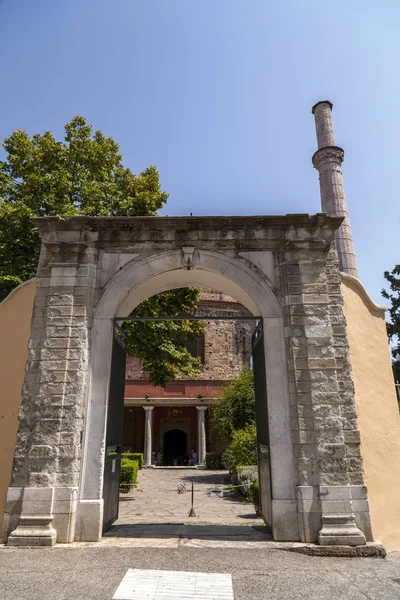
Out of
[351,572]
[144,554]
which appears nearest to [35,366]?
[144,554]

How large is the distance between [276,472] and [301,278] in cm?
253

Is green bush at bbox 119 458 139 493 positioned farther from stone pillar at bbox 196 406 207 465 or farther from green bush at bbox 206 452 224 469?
stone pillar at bbox 196 406 207 465

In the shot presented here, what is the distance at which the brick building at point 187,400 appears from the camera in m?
20.8

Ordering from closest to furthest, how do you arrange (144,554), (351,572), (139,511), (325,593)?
(325,593) < (351,572) < (144,554) < (139,511)

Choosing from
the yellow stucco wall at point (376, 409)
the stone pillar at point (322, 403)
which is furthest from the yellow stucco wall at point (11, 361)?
the yellow stucco wall at point (376, 409)

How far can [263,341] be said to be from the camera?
552cm

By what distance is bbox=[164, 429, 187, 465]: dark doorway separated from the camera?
872 inches

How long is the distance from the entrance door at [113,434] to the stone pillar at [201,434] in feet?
48.7

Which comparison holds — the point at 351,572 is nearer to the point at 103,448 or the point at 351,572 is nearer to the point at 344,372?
the point at 344,372

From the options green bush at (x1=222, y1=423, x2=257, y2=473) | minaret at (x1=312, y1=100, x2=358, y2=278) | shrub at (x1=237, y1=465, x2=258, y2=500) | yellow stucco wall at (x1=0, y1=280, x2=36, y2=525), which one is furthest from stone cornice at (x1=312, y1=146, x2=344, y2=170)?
yellow stucco wall at (x1=0, y1=280, x2=36, y2=525)

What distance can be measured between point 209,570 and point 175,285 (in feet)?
12.8

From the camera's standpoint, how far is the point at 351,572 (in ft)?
12.5

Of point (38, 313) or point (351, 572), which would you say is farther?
point (38, 313)

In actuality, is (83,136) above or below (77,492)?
above
